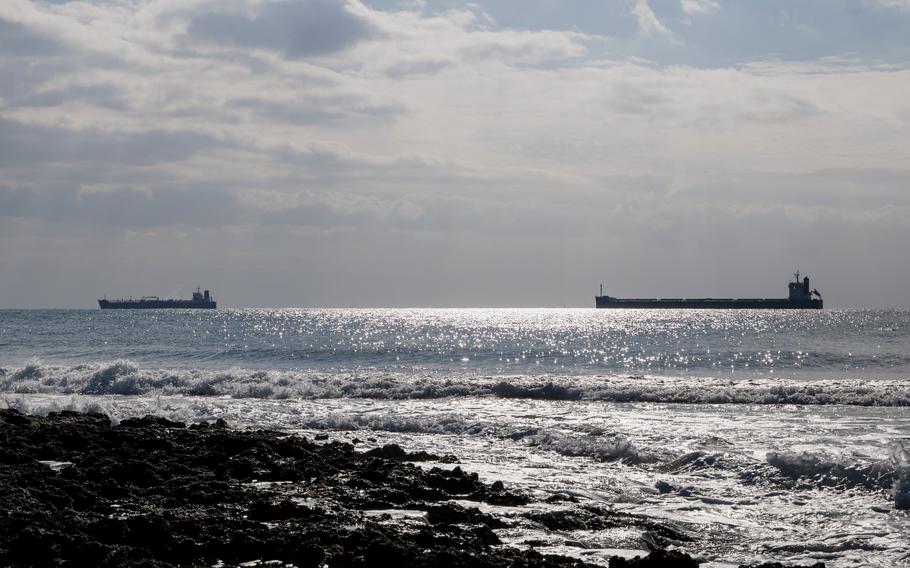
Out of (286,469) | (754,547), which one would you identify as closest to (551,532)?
(754,547)

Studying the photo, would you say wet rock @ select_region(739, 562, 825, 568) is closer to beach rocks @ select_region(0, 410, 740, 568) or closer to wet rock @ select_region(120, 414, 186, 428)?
beach rocks @ select_region(0, 410, 740, 568)

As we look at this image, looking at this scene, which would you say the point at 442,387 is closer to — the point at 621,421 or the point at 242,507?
the point at 621,421

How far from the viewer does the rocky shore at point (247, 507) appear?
9.37 metres

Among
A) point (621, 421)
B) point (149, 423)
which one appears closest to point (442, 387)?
point (621, 421)

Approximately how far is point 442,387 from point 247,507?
25551mm

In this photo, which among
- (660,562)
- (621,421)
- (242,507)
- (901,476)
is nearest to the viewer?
(660,562)

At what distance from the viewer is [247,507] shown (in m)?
11.9

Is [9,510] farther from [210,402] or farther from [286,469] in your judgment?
[210,402]

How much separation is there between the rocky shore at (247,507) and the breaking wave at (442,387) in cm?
1808

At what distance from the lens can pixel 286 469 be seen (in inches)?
587

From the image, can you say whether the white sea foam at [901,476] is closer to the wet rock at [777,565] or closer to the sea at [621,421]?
the sea at [621,421]

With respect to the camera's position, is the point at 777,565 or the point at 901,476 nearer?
the point at 777,565

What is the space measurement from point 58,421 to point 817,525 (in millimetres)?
16372

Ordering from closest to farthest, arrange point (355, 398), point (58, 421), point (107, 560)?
point (107, 560) → point (58, 421) → point (355, 398)
